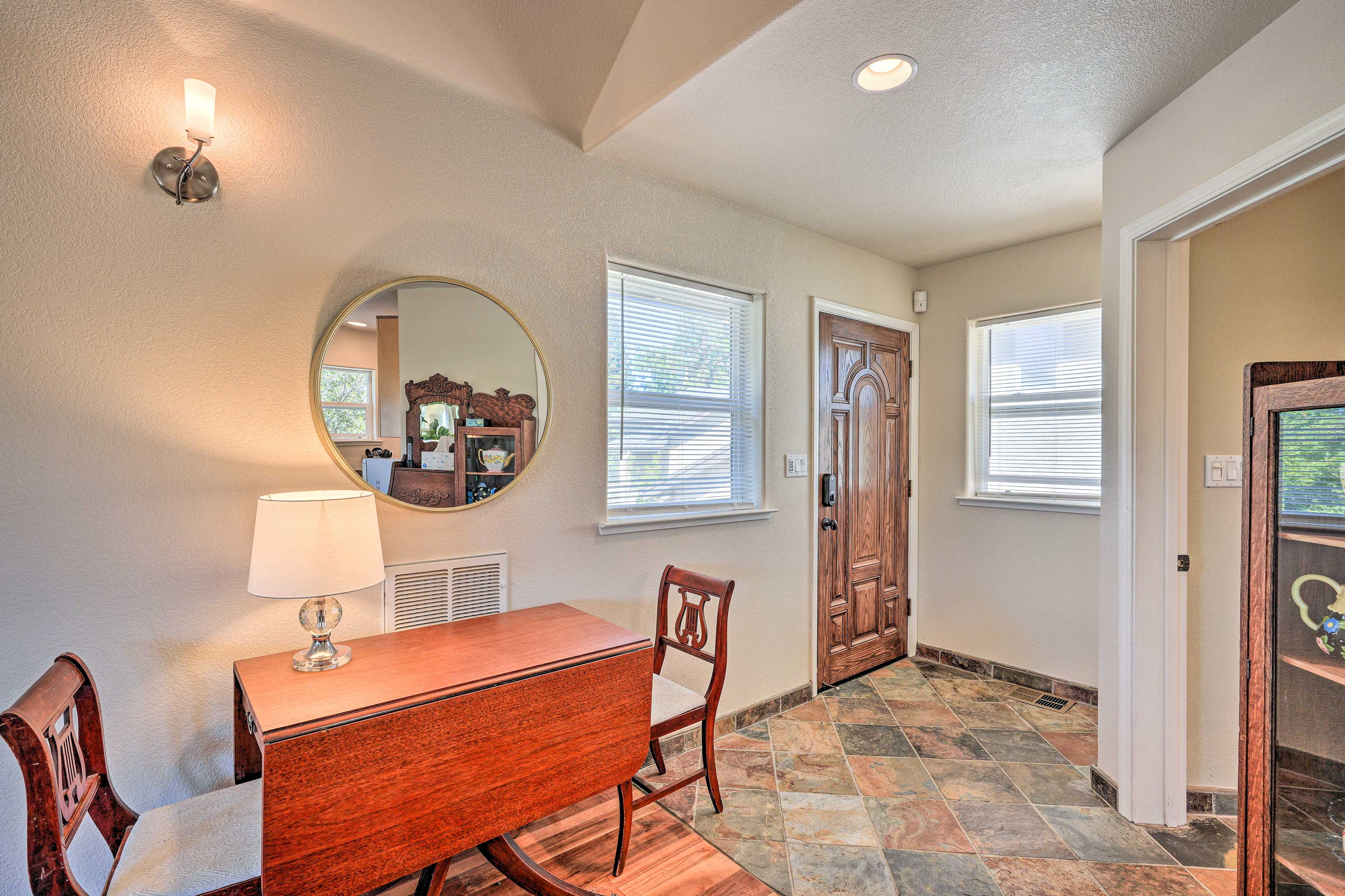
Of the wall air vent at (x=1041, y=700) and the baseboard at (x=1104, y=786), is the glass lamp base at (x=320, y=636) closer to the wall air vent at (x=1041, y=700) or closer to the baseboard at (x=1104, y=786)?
the baseboard at (x=1104, y=786)

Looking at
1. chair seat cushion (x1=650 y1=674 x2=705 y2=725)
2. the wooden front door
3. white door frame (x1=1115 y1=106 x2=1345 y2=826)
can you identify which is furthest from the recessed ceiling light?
chair seat cushion (x1=650 y1=674 x2=705 y2=725)

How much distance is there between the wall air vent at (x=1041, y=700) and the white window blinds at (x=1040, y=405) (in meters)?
0.98

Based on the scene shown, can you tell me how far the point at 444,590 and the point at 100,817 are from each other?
0.85 meters

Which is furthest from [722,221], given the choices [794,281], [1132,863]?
[1132,863]

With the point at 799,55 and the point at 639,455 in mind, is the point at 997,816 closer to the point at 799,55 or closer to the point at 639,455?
the point at 639,455

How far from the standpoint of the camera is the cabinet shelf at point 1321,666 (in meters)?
1.23

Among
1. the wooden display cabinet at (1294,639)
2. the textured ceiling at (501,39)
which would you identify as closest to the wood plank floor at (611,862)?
the wooden display cabinet at (1294,639)

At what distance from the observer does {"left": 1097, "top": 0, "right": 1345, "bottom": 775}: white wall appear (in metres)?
1.39

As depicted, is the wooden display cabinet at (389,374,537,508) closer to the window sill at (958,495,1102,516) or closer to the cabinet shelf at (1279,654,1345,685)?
the cabinet shelf at (1279,654,1345,685)

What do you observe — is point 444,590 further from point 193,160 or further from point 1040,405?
point 1040,405

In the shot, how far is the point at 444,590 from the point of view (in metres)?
1.89

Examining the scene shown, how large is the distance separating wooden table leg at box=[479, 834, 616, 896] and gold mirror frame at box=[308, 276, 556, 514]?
92cm

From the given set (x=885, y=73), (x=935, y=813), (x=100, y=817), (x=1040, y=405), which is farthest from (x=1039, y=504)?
(x=100, y=817)

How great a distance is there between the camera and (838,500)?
10.4 feet
